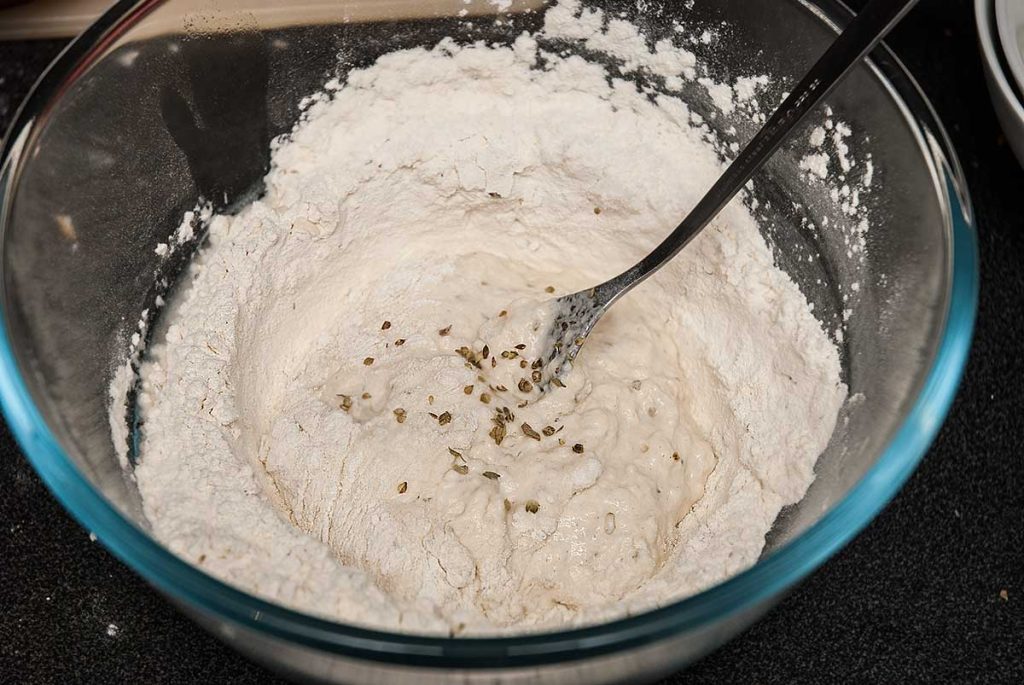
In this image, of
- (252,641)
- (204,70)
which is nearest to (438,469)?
(252,641)

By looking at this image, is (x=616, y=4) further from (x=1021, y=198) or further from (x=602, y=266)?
(x=1021, y=198)

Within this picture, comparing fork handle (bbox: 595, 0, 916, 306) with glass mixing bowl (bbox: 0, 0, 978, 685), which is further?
fork handle (bbox: 595, 0, 916, 306)

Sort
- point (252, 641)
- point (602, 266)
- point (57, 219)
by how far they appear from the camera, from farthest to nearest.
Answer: point (602, 266)
point (57, 219)
point (252, 641)

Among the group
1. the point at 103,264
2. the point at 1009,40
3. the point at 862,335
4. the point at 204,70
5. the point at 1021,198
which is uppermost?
the point at 1009,40

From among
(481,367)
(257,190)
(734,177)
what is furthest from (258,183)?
(734,177)

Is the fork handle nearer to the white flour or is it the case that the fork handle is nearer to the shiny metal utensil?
the shiny metal utensil

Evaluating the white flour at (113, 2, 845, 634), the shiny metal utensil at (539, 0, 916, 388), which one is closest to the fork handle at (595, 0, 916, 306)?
the shiny metal utensil at (539, 0, 916, 388)

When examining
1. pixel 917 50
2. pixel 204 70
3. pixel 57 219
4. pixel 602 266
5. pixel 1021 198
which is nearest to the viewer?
pixel 57 219
